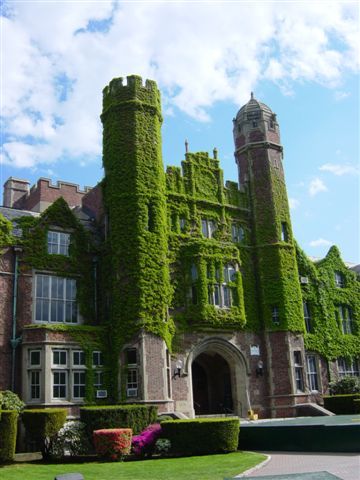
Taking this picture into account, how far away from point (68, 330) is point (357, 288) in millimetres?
23976

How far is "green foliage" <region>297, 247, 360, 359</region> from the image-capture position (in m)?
35.3

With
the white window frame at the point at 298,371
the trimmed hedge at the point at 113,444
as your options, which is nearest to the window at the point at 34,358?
the trimmed hedge at the point at 113,444

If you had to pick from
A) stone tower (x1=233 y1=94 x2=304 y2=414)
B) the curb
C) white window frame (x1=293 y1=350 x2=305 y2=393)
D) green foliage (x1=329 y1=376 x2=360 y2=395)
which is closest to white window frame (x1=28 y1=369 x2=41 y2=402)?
the curb

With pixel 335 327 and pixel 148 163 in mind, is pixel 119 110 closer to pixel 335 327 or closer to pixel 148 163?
pixel 148 163

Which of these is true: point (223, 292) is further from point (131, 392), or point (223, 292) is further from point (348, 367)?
point (348, 367)

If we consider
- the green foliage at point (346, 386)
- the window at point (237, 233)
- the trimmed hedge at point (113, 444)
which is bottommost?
the trimmed hedge at point (113, 444)

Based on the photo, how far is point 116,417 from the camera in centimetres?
2091

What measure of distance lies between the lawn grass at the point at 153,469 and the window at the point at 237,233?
1718 centimetres

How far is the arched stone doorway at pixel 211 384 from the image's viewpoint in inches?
1277

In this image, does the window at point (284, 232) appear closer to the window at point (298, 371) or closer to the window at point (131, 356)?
the window at point (298, 371)

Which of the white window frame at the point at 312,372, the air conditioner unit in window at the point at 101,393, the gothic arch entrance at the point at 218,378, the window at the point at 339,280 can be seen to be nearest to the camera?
the air conditioner unit in window at the point at 101,393

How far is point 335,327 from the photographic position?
121 ft

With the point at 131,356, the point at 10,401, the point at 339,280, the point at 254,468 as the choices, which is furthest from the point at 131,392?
the point at 339,280

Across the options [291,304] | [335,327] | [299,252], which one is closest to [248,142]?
[299,252]
